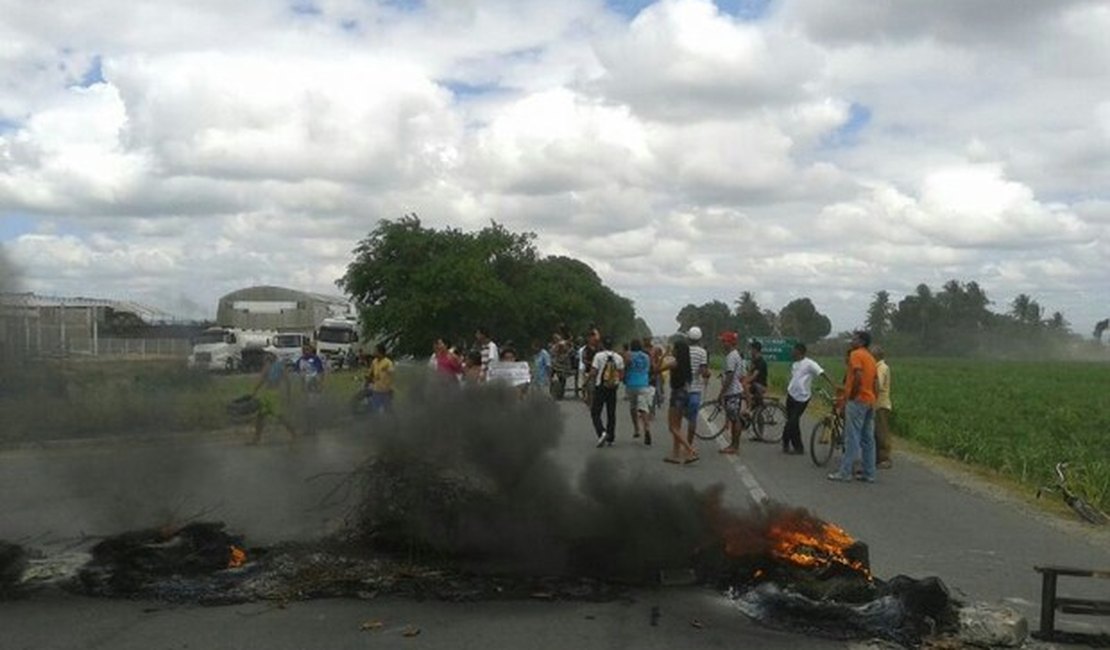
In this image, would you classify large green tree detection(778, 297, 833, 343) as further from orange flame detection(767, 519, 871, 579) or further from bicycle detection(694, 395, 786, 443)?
orange flame detection(767, 519, 871, 579)

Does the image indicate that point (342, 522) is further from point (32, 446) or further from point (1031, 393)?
point (1031, 393)

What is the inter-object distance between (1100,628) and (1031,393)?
3938 cm

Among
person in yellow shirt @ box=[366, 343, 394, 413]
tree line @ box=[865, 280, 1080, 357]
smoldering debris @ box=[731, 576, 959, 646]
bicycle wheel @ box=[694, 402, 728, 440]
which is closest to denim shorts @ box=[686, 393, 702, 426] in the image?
bicycle wheel @ box=[694, 402, 728, 440]

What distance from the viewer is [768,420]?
1986 centimetres

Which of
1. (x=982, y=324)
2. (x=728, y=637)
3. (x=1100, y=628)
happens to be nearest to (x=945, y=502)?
(x=1100, y=628)

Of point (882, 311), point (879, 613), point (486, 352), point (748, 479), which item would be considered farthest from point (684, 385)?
point (882, 311)

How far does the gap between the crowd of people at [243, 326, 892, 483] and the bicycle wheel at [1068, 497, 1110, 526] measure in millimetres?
2782

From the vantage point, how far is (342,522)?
8336mm

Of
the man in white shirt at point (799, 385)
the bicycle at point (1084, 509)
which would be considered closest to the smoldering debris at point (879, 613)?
the bicycle at point (1084, 509)

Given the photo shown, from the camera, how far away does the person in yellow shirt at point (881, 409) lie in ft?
51.0

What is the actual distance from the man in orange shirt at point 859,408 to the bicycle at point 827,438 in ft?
5.18

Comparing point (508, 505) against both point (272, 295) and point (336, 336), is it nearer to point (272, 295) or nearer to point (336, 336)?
point (272, 295)

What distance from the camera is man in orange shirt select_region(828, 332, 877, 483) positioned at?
14055 millimetres

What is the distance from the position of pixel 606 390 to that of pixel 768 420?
3.69 metres
